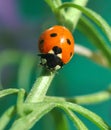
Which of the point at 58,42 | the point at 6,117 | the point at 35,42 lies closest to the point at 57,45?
the point at 58,42

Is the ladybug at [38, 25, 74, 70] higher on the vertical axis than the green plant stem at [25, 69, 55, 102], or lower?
higher

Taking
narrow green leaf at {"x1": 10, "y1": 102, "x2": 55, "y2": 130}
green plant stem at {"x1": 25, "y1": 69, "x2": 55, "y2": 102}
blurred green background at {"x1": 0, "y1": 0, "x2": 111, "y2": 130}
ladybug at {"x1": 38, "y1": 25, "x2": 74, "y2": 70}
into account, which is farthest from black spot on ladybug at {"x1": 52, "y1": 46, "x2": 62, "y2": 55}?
blurred green background at {"x1": 0, "y1": 0, "x2": 111, "y2": 130}

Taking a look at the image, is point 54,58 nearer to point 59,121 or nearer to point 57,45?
point 57,45

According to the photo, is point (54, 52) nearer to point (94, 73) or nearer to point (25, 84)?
point (25, 84)

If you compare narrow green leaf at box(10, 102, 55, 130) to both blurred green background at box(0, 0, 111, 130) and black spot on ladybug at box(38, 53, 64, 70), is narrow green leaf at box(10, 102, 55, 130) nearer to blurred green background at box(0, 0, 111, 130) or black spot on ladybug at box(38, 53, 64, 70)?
black spot on ladybug at box(38, 53, 64, 70)

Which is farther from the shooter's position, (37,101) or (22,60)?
(22,60)

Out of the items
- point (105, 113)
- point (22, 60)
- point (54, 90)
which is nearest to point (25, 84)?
point (22, 60)

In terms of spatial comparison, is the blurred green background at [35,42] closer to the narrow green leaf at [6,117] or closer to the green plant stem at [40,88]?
the green plant stem at [40,88]
